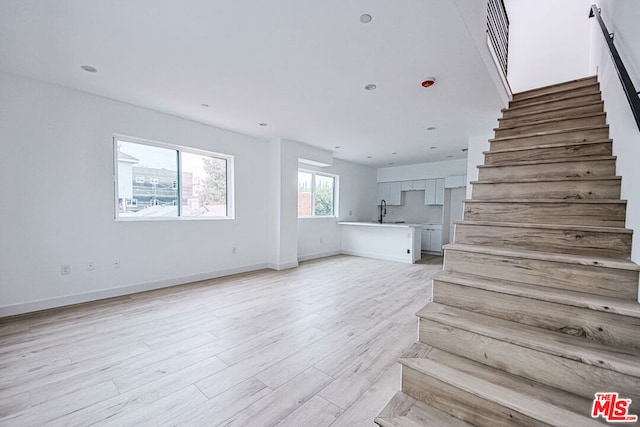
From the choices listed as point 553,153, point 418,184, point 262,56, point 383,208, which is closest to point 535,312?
point 553,153

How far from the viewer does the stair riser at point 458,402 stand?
1.06 metres

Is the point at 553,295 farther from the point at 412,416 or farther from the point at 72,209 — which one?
the point at 72,209

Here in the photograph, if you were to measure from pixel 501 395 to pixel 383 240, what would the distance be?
505cm

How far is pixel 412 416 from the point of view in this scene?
4.01 ft

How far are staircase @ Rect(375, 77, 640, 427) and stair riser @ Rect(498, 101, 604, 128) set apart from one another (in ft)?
3.10

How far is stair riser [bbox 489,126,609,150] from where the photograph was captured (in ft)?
7.41

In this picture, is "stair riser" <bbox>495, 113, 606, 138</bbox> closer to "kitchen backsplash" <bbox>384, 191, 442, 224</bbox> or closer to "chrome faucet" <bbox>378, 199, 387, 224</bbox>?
"kitchen backsplash" <bbox>384, 191, 442, 224</bbox>

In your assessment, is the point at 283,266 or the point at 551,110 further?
the point at 283,266

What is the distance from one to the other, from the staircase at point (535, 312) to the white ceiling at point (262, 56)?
133 cm

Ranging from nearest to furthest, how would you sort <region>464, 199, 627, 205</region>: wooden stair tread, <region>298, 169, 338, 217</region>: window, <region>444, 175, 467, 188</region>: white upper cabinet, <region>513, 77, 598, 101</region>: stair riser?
<region>464, 199, 627, 205</region>: wooden stair tread → <region>513, 77, 598, 101</region>: stair riser → <region>298, 169, 338, 217</region>: window → <region>444, 175, 467, 188</region>: white upper cabinet

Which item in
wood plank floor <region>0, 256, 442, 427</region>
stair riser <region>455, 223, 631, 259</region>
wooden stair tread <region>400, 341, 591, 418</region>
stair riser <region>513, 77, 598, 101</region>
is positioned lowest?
wood plank floor <region>0, 256, 442, 427</region>

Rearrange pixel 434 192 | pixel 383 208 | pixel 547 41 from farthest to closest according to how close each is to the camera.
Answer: pixel 383 208 → pixel 434 192 → pixel 547 41

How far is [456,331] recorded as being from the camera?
1393mm

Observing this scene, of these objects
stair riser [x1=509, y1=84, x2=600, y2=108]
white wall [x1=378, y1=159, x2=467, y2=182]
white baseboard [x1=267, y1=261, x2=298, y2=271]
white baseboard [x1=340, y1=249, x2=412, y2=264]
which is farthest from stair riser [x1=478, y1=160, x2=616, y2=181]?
white wall [x1=378, y1=159, x2=467, y2=182]
